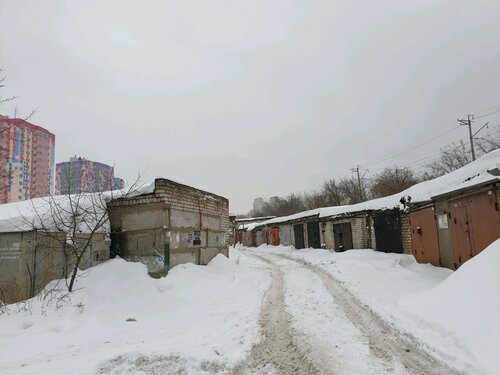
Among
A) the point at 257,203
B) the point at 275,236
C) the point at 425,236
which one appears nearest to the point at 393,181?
the point at 275,236

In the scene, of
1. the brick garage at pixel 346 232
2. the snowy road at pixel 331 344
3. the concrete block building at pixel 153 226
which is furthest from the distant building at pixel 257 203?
the snowy road at pixel 331 344

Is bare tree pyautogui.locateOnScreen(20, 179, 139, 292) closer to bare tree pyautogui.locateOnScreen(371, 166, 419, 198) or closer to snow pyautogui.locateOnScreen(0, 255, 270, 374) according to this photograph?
snow pyautogui.locateOnScreen(0, 255, 270, 374)

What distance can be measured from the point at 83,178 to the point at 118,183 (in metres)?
1.07

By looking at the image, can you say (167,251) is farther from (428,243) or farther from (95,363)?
(428,243)

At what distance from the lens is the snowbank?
4637mm

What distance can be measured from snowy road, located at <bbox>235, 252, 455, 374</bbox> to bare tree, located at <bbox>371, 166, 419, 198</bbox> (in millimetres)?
43150

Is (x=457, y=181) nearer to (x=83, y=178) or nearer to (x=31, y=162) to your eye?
(x=83, y=178)

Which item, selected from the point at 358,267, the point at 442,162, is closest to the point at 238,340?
the point at 358,267

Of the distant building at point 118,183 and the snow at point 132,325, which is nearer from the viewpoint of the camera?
the snow at point 132,325

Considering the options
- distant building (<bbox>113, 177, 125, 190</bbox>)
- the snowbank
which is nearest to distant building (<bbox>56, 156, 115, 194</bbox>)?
distant building (<bbox>113, 177, 125, 190</bbox>)

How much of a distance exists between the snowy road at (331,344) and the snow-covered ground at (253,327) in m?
0.02

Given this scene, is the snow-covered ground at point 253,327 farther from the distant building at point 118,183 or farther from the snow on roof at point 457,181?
the snow on roof at point 457,181

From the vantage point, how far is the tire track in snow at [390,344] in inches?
175

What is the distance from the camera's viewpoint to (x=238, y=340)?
221 inches
